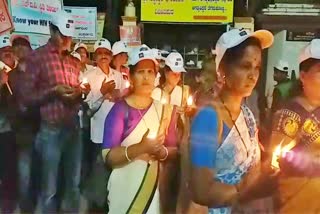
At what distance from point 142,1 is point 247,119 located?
26.7 inches

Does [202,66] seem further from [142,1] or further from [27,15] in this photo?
[27,15]

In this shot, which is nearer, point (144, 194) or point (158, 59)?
point (158, 59)

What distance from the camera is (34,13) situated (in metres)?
3.25

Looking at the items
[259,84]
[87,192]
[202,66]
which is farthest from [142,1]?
[87,192]

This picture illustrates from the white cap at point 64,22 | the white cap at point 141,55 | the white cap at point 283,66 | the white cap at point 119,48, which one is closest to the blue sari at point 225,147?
the white cap at point 283,66

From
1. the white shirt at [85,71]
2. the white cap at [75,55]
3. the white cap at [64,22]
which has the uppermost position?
the white cap at [64,22]

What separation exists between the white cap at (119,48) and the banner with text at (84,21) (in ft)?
0.30

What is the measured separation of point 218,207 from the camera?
3.32m

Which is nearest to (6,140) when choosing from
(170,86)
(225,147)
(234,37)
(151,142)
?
(151,142)

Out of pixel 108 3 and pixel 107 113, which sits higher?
pixel 108 3

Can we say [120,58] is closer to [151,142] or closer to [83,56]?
[83,56]

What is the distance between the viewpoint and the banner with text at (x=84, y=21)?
3.24m

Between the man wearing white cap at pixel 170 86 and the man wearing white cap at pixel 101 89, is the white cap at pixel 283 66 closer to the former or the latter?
the man wearing white cap at pixel 170 86

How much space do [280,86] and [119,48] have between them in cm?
71
